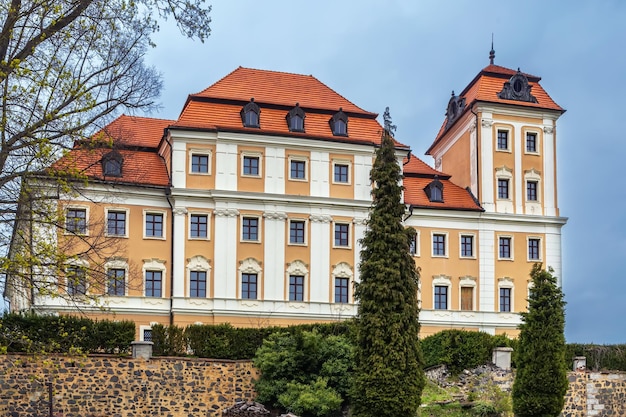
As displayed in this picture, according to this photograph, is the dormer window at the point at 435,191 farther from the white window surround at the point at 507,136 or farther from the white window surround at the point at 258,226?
the white window surround at the point at 258,226

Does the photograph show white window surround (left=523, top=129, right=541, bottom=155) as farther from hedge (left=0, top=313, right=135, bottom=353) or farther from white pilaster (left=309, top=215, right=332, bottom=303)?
hedge (left=0, top=313, right=135, bottom=353)

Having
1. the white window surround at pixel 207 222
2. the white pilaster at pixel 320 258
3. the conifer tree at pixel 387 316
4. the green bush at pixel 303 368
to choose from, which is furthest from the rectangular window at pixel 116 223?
the conifer tree at pixel 387 316

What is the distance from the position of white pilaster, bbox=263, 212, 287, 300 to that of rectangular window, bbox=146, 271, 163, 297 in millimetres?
4370

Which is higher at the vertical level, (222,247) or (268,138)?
(268,138)

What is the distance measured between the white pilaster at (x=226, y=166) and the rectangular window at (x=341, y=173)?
4.48 metres

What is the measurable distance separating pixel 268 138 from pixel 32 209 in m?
24.4

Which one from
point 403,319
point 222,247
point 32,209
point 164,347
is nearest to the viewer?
point 32,209

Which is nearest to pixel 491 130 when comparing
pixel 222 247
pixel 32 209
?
pixel 222 247

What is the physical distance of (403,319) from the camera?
955 inches

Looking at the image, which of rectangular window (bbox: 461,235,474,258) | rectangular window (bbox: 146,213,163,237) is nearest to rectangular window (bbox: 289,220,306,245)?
rectangular window (bbox: 146,213,163,237)

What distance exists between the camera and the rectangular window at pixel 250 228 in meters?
39.7

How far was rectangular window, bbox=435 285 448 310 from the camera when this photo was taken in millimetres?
42562

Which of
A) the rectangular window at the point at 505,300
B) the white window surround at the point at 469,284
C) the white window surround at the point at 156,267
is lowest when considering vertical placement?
the rectangular window at the point at 505,300

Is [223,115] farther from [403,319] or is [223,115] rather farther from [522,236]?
[403,319]
